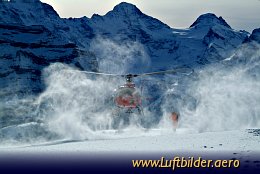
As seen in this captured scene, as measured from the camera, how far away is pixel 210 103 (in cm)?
17625

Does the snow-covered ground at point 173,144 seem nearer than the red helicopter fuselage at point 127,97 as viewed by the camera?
Yes

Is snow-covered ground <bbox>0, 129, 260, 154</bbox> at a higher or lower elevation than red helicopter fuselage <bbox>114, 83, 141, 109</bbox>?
lower

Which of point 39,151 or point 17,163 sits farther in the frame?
point 39,151

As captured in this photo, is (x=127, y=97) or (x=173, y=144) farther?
(x=173, y=144)

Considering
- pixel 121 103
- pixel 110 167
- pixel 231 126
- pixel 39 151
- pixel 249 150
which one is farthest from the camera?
pixel 231 126

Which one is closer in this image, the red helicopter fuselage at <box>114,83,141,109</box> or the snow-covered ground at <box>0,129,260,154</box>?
the snow-covered ground at <box>0,129,260,154</box>

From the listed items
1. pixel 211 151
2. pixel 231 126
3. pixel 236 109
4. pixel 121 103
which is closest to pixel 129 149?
pixel 121 103

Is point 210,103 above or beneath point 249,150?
above

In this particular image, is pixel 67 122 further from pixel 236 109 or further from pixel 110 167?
pixel 236 109

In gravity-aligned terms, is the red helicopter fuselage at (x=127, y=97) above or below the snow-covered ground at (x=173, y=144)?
above

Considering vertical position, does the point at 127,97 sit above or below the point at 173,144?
above

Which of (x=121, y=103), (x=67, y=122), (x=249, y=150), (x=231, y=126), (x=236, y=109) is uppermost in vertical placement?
(x=236, y=109)

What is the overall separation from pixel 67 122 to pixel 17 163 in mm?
38169

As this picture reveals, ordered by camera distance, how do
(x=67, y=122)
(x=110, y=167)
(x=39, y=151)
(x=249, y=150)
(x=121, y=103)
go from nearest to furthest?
(x=110, y=167), (x=249, y=150), (x=121, y=103), (x=39, y=151), (x=67, y=122)
